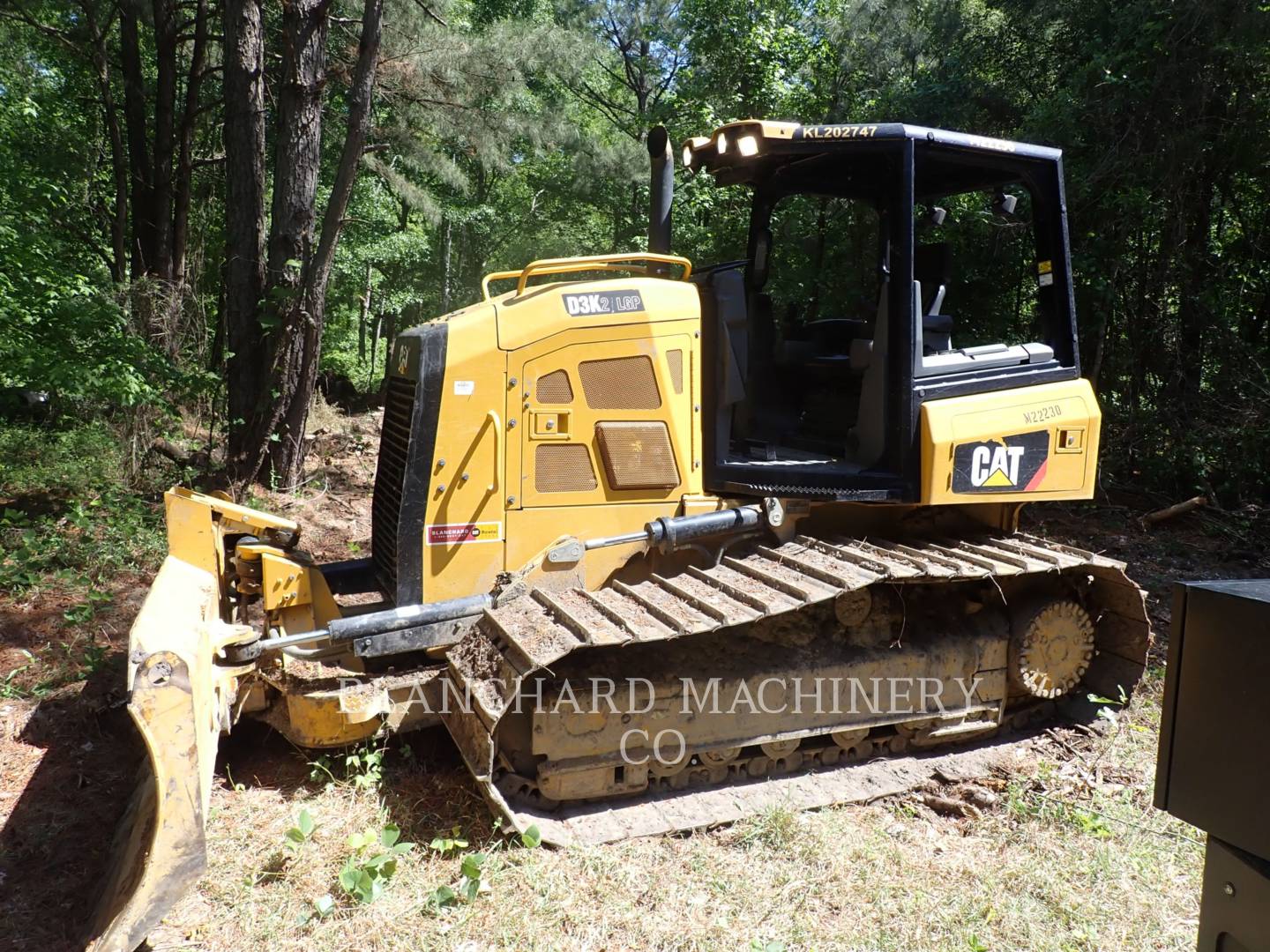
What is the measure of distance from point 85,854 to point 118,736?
1.00 meters

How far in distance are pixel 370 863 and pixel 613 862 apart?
850 millimetres

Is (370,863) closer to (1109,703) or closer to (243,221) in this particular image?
(1109,703)

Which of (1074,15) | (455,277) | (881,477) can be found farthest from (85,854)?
(455,277)

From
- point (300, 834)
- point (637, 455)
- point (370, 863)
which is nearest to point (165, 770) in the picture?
point (300, 834)

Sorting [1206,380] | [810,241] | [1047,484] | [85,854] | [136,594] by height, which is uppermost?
[810,241]

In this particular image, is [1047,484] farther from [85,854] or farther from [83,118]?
[83,118]

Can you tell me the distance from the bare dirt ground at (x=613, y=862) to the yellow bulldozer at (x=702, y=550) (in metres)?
0.23

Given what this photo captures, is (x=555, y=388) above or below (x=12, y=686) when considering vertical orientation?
above

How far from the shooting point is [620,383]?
3988 millimetres

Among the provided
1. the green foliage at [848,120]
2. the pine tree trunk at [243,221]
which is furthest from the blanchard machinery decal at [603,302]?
the green foliage at [848,120]

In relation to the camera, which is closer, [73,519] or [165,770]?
[165,770]

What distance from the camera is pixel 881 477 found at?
404cm

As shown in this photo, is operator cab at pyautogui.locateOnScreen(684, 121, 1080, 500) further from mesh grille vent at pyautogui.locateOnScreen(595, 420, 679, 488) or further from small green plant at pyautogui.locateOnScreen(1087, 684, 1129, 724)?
small green plant at pyautogui.locateOnScreen(1087, 684, 1129, 724)

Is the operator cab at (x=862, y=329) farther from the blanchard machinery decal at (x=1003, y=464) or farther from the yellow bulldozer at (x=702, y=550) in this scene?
the blanchard machinery decal at (x=1003, y=464)
